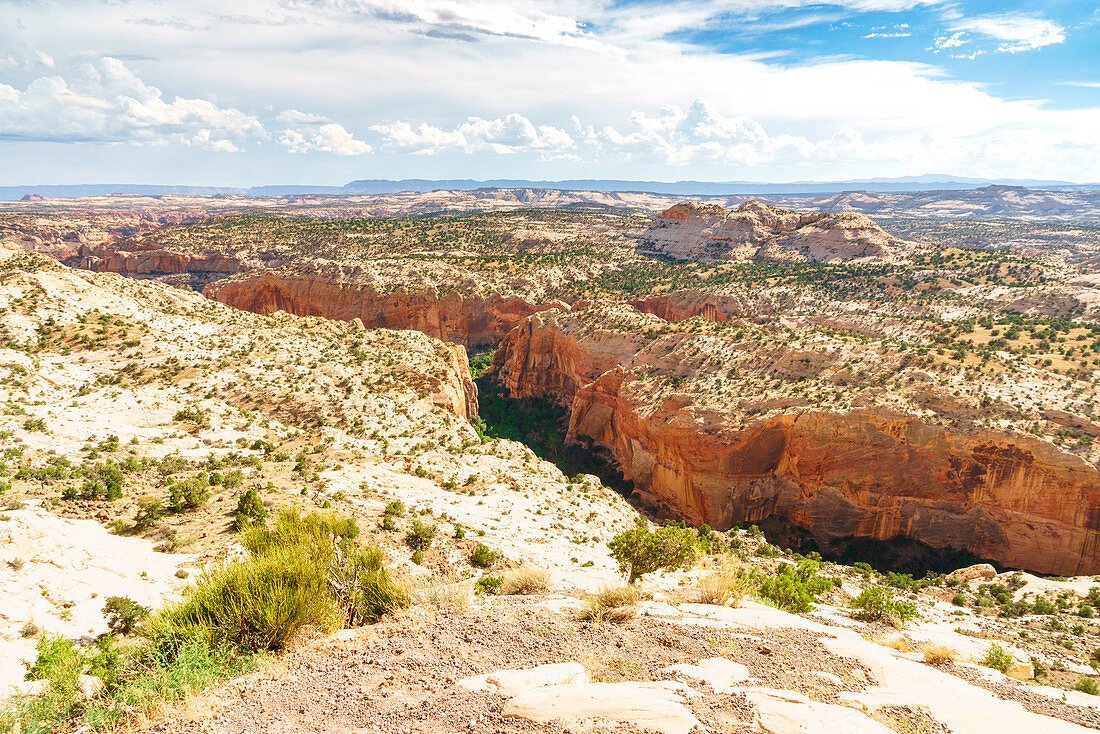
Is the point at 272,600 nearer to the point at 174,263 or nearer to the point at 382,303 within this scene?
the point at 382,303

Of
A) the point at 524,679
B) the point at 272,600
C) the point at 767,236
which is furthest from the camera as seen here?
the point at 767,236

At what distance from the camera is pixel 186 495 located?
15430 mm

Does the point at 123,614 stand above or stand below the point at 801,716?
below

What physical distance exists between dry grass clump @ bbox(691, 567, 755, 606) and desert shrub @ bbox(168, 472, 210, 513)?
14729 millimetres

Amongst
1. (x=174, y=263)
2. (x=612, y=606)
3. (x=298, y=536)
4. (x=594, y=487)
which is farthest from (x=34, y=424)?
(x=174, y=263)

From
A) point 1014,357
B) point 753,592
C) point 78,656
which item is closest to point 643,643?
point 753,592

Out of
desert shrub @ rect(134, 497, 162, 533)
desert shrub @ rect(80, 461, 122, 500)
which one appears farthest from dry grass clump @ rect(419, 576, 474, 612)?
desert shrub @ rect(80, 461, 122, 500)

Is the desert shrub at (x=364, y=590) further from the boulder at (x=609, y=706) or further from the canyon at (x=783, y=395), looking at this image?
the canyon at (x=783, y=395)

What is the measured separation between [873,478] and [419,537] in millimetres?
25922

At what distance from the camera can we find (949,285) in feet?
207

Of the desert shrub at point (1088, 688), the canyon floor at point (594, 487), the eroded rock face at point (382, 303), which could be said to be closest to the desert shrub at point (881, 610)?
the canyon floor at point (594, 487)

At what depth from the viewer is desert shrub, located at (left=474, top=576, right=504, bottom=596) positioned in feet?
39.9

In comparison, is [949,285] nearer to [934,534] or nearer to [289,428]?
[934,534]

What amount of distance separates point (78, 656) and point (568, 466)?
35.4 metres
